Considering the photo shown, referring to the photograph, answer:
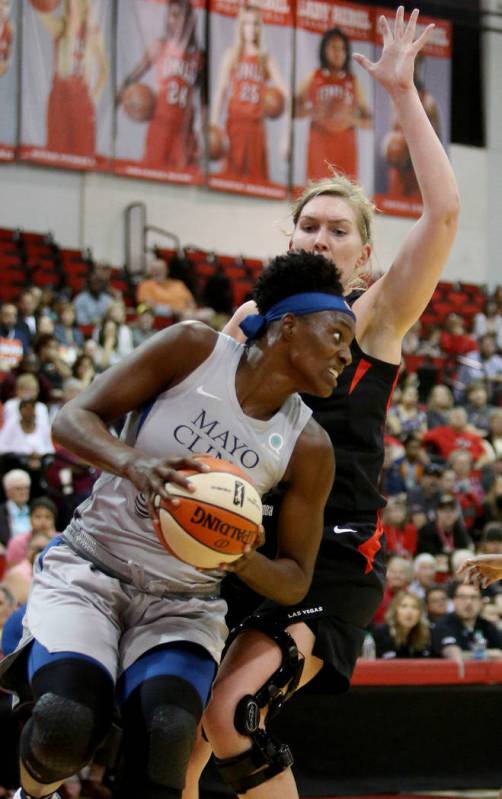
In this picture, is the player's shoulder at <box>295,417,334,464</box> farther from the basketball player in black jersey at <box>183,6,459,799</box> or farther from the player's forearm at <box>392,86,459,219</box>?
the player's forearm at <box>392,86,459,219</box>

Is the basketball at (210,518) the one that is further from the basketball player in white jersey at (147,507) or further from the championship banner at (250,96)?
the championship banner at (250,96)

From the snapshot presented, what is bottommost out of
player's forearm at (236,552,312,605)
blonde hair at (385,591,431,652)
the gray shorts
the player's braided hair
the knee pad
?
blonde hair at (385,591,431,652)

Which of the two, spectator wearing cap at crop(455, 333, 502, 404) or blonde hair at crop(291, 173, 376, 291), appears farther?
spectator wearing cap at crop(455, 333, 502, 404)

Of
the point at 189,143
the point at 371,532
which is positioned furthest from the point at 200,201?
the point at 371,532

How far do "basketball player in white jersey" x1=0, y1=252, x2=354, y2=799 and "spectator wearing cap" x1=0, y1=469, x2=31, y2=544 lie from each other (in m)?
5.70

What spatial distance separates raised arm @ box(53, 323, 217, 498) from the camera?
3033mm

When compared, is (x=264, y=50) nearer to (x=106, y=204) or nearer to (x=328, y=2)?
(x=328, y=2)

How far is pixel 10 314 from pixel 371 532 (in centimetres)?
888

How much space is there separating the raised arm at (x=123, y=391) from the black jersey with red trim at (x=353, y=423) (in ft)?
1.78

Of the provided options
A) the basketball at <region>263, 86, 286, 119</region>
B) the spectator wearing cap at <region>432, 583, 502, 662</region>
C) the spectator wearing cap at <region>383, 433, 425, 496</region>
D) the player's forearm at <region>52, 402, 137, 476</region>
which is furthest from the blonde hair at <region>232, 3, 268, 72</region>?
the player's forearm at <region>52, 402, 137, 476</region>

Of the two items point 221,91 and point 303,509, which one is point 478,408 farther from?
point 303,509

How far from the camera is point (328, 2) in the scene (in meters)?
18.2

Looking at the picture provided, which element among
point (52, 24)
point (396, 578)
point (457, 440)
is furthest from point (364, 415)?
point (52, 24)

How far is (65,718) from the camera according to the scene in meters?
2.87
